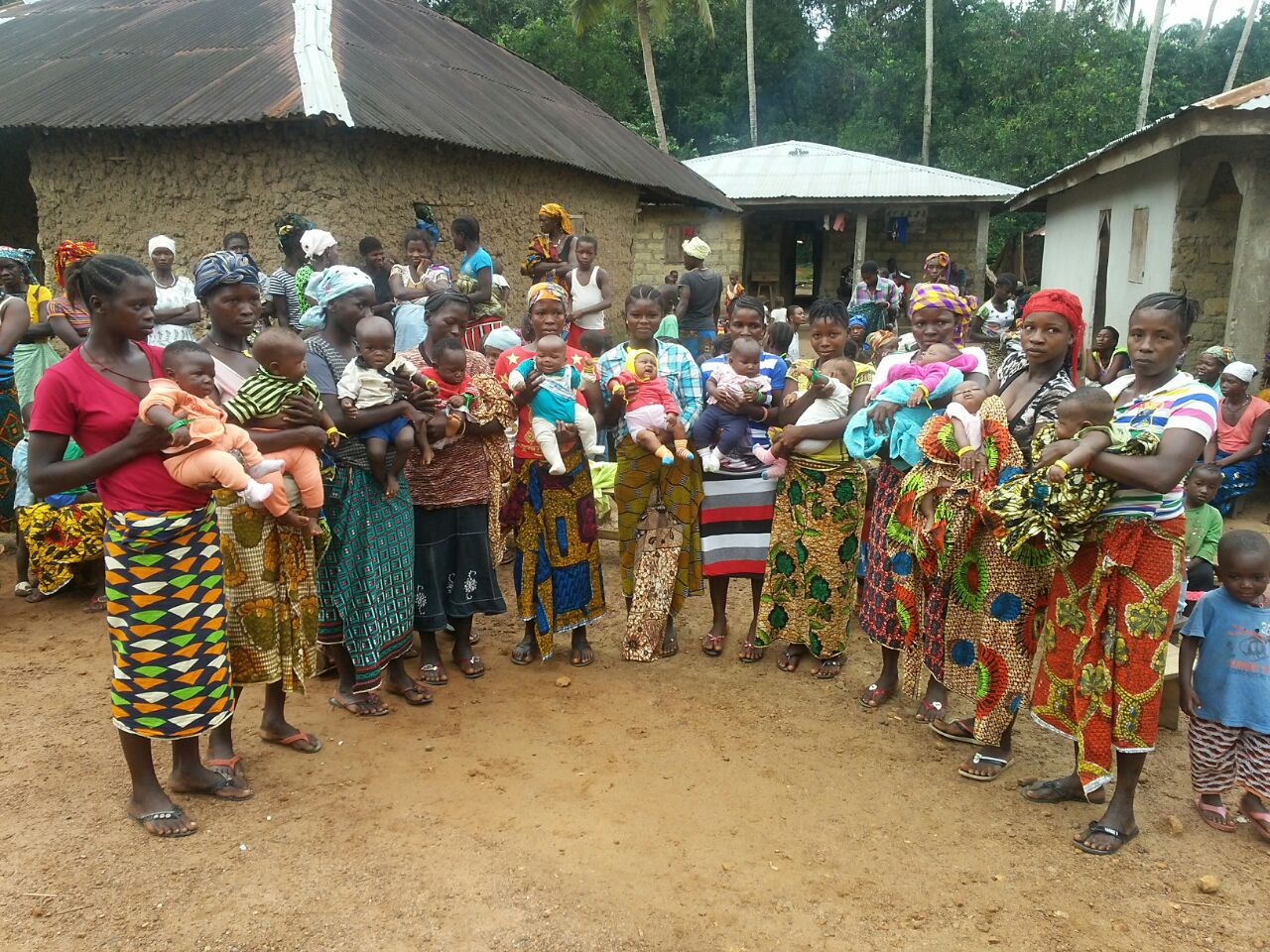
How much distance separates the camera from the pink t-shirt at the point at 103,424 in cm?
273

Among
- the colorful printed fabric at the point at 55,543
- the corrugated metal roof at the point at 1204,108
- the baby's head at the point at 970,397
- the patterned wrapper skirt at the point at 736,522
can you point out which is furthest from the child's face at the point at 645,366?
the corrugated metal roof at the point at 1204,108

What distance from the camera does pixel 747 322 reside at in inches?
170

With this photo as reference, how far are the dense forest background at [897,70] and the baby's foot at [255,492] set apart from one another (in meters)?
21.5

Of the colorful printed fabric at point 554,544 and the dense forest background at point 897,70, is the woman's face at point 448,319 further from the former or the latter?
the dense forest background at point 897,70

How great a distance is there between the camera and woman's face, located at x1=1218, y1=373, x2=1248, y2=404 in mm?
6859

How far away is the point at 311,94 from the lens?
22.1 feet

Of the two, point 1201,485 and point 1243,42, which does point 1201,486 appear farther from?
point 1243,42

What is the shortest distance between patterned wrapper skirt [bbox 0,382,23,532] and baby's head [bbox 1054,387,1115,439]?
234 inches

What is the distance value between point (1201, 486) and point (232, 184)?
7.02 m

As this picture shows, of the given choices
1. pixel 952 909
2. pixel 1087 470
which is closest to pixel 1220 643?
pixel 1087 470

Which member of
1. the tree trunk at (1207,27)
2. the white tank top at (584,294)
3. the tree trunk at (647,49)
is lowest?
the white tank top at (584,294)

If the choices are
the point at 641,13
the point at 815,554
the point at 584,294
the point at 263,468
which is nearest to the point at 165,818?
the point at 263,468

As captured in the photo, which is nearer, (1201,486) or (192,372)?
(192,372)

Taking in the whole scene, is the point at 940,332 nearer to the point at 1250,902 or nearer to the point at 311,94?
the point at 1250,902
